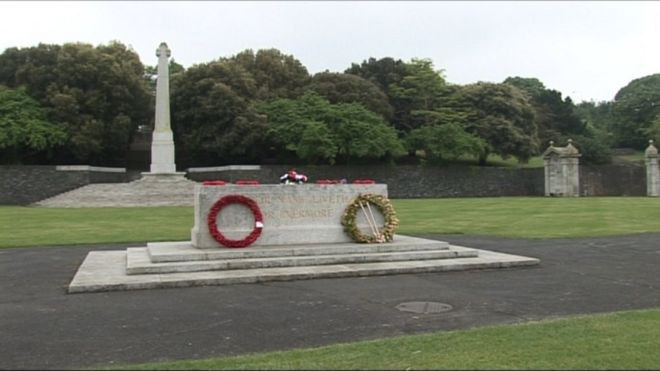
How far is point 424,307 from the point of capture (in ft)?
27.1

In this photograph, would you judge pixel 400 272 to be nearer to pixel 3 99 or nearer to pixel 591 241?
pixel 591 241

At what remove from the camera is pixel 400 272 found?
11328mm

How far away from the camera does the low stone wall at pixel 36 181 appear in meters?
40.5

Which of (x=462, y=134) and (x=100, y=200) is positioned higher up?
(x=462, y=134)

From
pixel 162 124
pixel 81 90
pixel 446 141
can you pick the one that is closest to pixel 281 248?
pixel 162 124

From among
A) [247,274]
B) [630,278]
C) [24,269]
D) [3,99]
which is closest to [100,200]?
[3,99]

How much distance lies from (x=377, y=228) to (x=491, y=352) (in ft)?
27.2

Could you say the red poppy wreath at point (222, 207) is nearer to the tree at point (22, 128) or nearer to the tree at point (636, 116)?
the tree at point (22, 128)

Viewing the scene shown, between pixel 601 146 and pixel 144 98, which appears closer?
pixel 144 98

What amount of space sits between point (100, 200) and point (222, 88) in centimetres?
1400

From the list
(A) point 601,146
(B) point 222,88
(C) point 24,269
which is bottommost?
(C) point 24,269

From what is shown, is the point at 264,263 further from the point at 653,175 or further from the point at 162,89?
the point at 653,175

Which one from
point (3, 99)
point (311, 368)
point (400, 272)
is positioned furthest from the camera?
point (3, 99)

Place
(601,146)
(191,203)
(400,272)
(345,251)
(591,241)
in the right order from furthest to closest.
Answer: (601,146), (191,203), (591,241), (345,251), (400,272)
